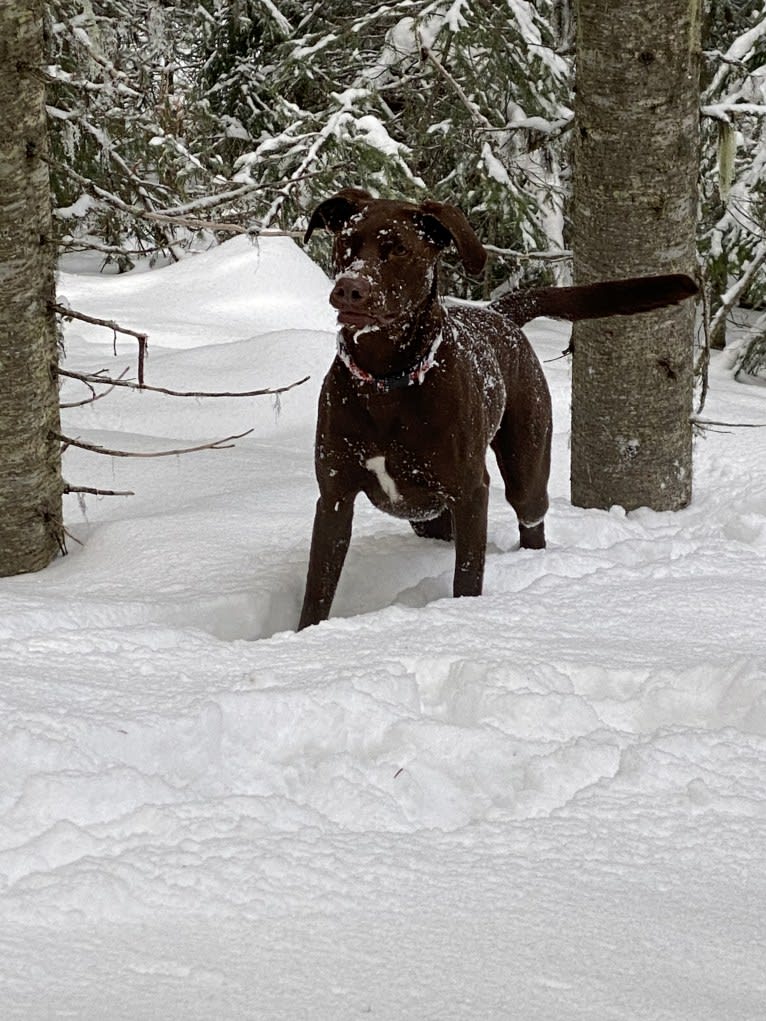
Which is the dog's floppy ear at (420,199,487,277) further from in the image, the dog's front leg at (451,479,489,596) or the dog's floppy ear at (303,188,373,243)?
the dog's front leg at (451,479,489,596)

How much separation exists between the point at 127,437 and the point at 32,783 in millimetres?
4660

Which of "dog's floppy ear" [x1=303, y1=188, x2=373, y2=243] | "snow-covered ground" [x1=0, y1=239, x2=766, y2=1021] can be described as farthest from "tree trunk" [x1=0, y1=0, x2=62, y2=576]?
"dog's floppy ear" [x1=303, y1=188, x2=373, y2=243]

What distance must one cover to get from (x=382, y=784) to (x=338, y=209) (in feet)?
6.27

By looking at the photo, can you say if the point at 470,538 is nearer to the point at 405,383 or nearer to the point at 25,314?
the point at 405,383

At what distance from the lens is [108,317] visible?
34.6 feet

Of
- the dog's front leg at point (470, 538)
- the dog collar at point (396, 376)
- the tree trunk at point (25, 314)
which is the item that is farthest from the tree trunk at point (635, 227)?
the tree trunk at point (25, 314)

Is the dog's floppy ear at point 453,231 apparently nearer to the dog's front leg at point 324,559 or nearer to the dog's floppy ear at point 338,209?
the dog's floppy ear at point 338,209

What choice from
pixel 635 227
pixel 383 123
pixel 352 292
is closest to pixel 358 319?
pixel 352 292

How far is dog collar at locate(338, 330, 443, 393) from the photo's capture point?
11.9 ft

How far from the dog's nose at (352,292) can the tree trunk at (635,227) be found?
193 cm

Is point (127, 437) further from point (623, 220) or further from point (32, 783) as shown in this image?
point (32, 783)

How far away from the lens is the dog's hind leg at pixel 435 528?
187 inches

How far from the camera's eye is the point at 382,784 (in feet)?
8.24

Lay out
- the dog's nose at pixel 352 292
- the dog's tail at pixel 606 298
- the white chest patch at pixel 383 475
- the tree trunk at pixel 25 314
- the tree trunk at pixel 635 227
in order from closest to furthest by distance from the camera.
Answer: the dog's nose at pixel 352 292 → the white chest patch at pixel 383 475 → the tree trunk at pixel 25 314 → the dog's tail at pixel 606 298 → the tree trunk at pixel 635 227
